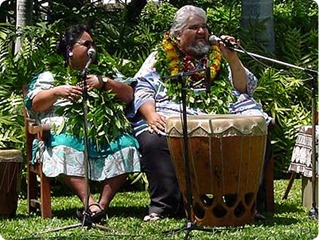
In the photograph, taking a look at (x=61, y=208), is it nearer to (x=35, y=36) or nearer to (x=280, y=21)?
(x=35, y=36)

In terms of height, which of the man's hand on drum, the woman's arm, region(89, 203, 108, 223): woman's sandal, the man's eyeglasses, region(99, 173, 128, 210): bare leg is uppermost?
the man's eyeglasses

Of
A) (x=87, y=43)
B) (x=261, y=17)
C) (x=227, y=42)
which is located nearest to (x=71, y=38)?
(x=87, y=43)

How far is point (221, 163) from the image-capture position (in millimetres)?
4836

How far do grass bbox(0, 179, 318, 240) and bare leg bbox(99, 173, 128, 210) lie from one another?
0.11 m

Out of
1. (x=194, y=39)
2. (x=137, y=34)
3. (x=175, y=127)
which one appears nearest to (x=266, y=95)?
(x=137, y=34)

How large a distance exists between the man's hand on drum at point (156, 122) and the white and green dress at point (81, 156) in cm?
14

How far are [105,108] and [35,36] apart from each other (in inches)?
85.1

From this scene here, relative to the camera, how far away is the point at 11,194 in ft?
17.9

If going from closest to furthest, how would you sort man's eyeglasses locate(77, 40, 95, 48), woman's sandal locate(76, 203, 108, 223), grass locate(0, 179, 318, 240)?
grass locate(0, 179, 318, 240) → woman's sandal locate(76, 203, 108, 223) → man's eyeglasses locate(77, 40, 95, 48)

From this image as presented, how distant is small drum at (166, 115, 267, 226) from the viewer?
479 cm

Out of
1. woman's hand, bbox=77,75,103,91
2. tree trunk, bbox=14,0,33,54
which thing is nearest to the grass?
woman's hand, bbox=77,75,103,91

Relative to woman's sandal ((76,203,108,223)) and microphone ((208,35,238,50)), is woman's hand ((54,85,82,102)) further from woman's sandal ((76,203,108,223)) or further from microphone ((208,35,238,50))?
microphone ((208,35,238,50))

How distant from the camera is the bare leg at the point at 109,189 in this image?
17.2ft

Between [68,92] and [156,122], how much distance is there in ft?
1.92
